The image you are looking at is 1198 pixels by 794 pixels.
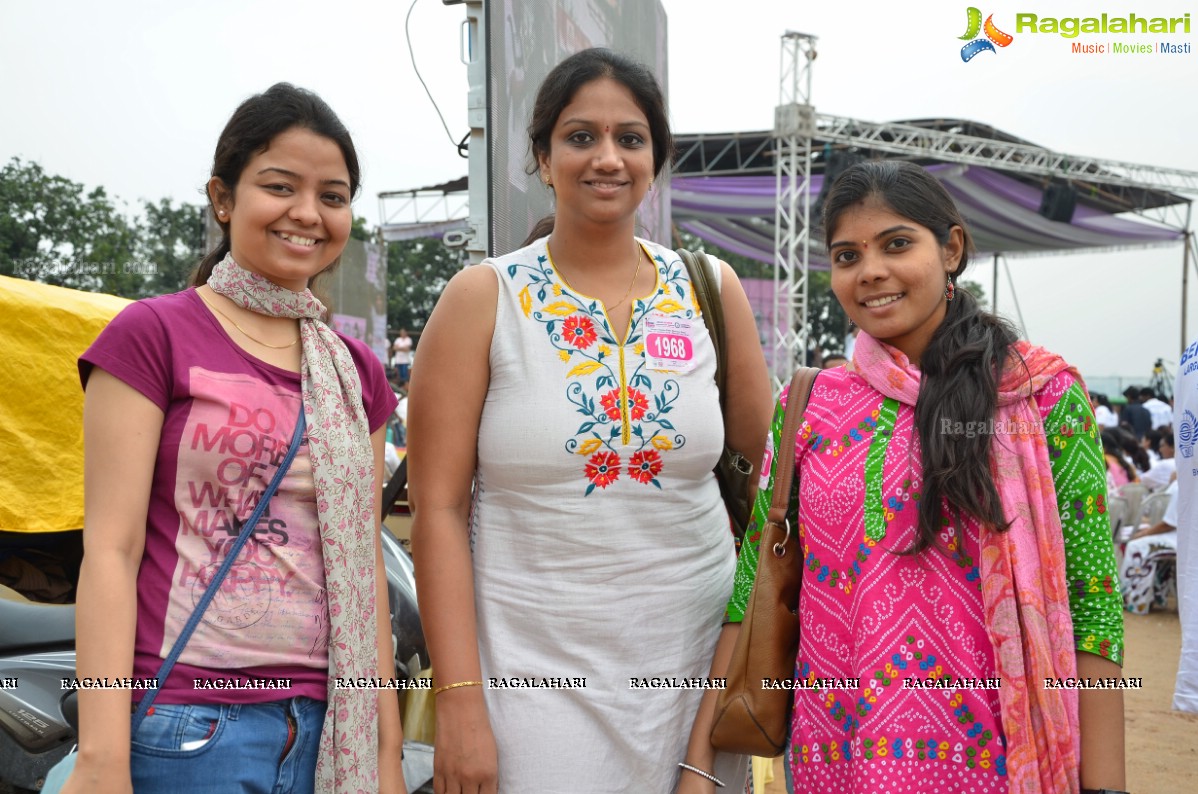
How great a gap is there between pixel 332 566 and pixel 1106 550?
4.16ft

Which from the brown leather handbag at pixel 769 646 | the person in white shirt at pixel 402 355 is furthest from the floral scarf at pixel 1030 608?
the person in white shirt at pixel 402 355

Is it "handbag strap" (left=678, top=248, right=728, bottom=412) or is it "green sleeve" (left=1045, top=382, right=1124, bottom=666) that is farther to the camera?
"handbag strap" (left=678, top=248, right=728, bottom=412)

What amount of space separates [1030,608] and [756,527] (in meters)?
0.51

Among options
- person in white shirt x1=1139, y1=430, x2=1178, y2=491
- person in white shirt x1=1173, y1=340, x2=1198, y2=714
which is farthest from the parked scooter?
person in white shirt x1=1139, y1=430, x2=1178, y2=491

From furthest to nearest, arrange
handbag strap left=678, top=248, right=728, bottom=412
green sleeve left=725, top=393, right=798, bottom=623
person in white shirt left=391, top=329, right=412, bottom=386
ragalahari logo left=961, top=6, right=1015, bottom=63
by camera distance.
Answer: person in white shirt left=391, top=329, right=412, bottom=386, ragalahari logo left=961, top=6, right=1015, bottom=63, handbag strap left=678, top=248, right=728, bottom=412, green sleeve left=725, top=393, right=798, bottom=623

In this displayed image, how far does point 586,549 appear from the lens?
67.5 inches

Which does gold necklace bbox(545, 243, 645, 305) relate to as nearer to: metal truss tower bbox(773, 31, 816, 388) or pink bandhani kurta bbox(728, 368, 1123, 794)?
pink bandhani kurta bbox(728, 368, 1123, 794)

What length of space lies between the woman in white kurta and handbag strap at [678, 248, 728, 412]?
0.28 feet

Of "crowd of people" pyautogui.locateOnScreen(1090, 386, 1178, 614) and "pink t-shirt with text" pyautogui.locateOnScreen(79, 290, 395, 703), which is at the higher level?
"pink t-shirt with text" pyautogui.locateOnScreen(79, 290, 395, 703)

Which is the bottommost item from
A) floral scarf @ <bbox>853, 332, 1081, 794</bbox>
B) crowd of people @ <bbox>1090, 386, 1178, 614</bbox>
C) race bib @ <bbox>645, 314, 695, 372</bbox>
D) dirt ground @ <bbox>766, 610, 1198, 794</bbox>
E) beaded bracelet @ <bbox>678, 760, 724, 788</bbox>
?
dirt ground @ <bbox>766, 610, 1198, 794</bbox>

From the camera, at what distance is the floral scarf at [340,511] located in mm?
1451

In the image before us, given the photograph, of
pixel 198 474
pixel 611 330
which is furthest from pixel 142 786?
pixel 611 330

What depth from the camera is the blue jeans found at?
1.30 metres

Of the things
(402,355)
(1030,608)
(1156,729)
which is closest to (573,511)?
(1030,608)
